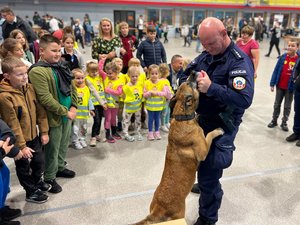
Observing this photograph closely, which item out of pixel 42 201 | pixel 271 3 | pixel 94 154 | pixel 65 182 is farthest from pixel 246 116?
pixel 271 3

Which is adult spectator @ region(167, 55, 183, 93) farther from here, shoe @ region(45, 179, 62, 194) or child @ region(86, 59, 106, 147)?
shoe @ region(45, 179, 62, 194)

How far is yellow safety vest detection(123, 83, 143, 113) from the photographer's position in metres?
4.30

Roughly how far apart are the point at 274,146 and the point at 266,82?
4.40 metres

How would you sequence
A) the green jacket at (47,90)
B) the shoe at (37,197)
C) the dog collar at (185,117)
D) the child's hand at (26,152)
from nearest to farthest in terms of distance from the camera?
the dog collar at (185,117), the child's hand at (26,152), the green jacket at (47,90), the shoe at (37,197)

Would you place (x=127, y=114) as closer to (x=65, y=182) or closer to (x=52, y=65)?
(x=65, y=182)

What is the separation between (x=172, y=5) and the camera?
22.5 m

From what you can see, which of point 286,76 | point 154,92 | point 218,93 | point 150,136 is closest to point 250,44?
point 286,76

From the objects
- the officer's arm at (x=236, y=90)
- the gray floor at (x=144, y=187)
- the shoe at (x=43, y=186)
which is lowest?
the gray floor at (x=144, y=187)

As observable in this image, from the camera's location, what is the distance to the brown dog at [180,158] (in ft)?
7.20

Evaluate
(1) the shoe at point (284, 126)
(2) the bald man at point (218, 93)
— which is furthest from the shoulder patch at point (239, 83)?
(1) the shoe at point (284, 126)

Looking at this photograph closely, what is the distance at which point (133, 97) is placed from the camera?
432 centimetres

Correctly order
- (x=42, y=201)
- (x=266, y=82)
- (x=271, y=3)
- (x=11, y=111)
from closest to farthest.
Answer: (x=11, y=111) < (x=42, y=201) < (x=266, y=82) < (x=271, y=3)

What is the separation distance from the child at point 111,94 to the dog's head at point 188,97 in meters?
2.19

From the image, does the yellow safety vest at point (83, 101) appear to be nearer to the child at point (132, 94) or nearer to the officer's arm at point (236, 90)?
the child at point (132, 94)
